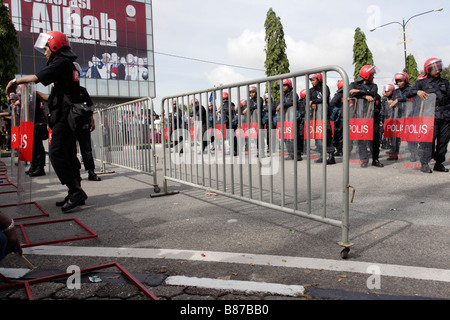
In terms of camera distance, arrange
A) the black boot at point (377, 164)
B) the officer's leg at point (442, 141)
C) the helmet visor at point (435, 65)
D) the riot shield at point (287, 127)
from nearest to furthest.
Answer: the riot shield at point (287, 127) < the helmet visor at point (435, 65) < the officer's leg at point (442, 141) < the black boot at point (377, 164)

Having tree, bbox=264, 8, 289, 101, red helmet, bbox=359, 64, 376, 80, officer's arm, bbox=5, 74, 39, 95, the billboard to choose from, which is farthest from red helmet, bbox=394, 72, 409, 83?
the billboard

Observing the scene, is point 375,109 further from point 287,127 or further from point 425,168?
point 287,127

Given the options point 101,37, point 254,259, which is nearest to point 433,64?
point 254,259

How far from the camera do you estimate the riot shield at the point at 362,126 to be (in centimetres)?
781

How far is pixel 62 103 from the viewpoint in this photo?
474 cm

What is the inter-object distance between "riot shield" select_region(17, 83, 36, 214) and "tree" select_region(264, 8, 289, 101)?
1031 inches

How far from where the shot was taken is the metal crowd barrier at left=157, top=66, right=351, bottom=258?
3.03 metres

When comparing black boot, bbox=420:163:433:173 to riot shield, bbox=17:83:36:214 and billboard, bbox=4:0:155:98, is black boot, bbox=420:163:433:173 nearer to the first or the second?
riot shield, bbox=17:83:36:214

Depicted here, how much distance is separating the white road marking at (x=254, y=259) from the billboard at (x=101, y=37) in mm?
36180

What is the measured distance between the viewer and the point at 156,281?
2.46 m

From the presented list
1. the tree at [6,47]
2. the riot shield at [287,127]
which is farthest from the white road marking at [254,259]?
the tree at [6,47]

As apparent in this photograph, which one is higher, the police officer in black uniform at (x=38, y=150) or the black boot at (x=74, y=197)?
the police officer in black uniform at (x=38, y=150)

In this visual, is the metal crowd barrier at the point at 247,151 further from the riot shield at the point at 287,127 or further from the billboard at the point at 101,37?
the billboard at the point at 101,37
